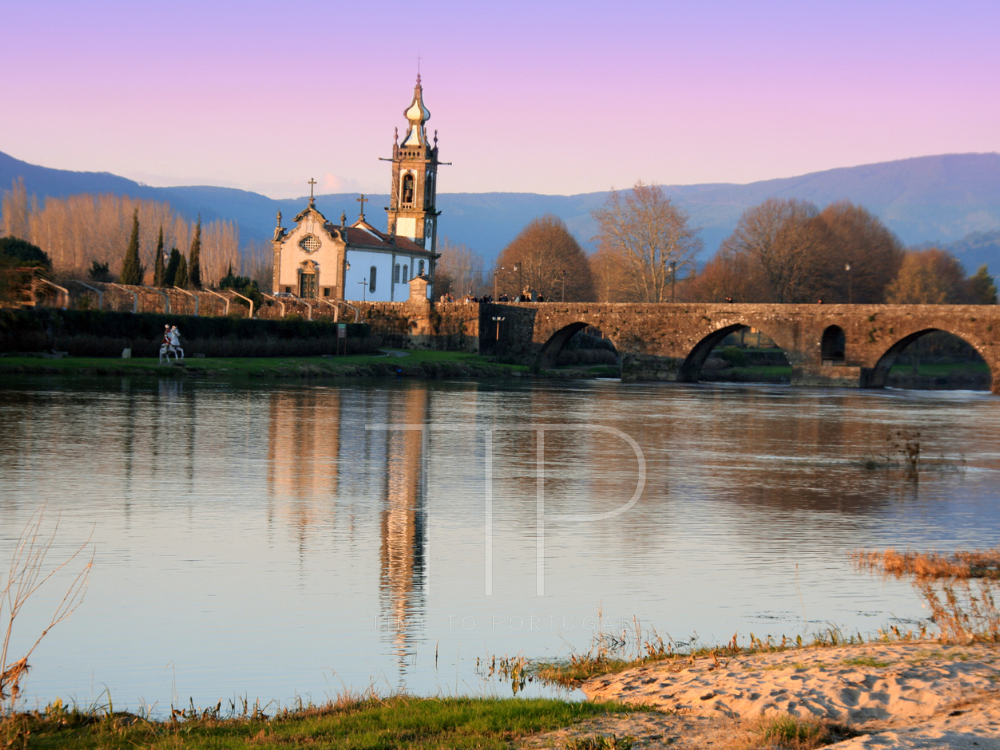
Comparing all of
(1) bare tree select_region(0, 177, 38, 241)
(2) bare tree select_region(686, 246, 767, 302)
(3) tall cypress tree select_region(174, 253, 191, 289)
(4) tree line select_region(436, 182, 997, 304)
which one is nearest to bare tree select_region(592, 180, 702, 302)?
(4) tree line select_region(436, 182, 997, 304)

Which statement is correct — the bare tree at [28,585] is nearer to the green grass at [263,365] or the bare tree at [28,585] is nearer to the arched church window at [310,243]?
the green grass at [263,365]

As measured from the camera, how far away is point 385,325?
7256 centimetres

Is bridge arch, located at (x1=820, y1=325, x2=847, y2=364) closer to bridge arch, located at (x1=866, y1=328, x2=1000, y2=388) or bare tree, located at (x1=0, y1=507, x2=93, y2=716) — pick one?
bridge arch, located at (x1=866, y1=328, x2=1000, y2=388)

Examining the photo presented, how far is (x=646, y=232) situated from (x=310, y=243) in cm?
2663

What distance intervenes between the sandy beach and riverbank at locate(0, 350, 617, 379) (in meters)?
34.8

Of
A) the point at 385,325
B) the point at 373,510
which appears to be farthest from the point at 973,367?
the point at 373,510

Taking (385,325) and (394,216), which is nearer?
(385,325)

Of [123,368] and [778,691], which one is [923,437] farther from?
[123,368]

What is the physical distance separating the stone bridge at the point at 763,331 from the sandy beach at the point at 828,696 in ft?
186

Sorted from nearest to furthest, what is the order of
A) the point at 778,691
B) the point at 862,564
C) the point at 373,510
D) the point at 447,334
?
1. the point at 778,691
2. the point at 862,564
3. the point at 373,510
4. the point at 447,334

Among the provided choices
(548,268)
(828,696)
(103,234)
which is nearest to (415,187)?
(548,268)

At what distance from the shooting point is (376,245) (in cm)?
8388

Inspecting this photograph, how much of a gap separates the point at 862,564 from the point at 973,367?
79.3 metres

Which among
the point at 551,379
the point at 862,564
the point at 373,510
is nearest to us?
the point at 862,564
